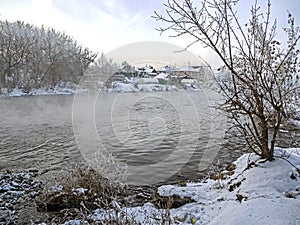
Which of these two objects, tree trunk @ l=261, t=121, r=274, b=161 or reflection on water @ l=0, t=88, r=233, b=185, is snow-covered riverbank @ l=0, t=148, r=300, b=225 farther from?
reflection on water @ l=0, t=88, r=233, b=185

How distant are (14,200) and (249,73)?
482cm

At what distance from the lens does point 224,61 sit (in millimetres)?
4469

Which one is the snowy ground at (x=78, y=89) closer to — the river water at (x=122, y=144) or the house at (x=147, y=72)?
the house at (x=147, y=72)

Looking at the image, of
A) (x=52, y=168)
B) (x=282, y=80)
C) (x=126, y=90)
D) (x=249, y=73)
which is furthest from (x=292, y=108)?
(x=126, y=90)

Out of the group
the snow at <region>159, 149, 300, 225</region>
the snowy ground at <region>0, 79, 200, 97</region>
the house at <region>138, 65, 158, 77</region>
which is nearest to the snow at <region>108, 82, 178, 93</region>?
the snowy ground at <region>0, 79, 200, 97</region>

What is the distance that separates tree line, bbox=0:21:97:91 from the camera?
112ft

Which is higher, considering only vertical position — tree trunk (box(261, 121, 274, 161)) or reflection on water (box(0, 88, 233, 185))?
tree trunk (box(261, 121, 274, 161))

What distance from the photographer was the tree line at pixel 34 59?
34250mm

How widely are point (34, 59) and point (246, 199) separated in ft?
125

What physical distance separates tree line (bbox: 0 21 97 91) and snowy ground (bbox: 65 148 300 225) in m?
32.5

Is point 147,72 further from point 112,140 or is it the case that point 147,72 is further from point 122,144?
point 122,144

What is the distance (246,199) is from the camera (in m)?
3.69

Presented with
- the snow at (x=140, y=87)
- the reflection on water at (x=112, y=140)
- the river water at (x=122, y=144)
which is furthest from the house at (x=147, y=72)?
the river water at (x=122, y=144)

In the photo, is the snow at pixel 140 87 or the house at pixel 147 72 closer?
the snow at pixel 140 87
